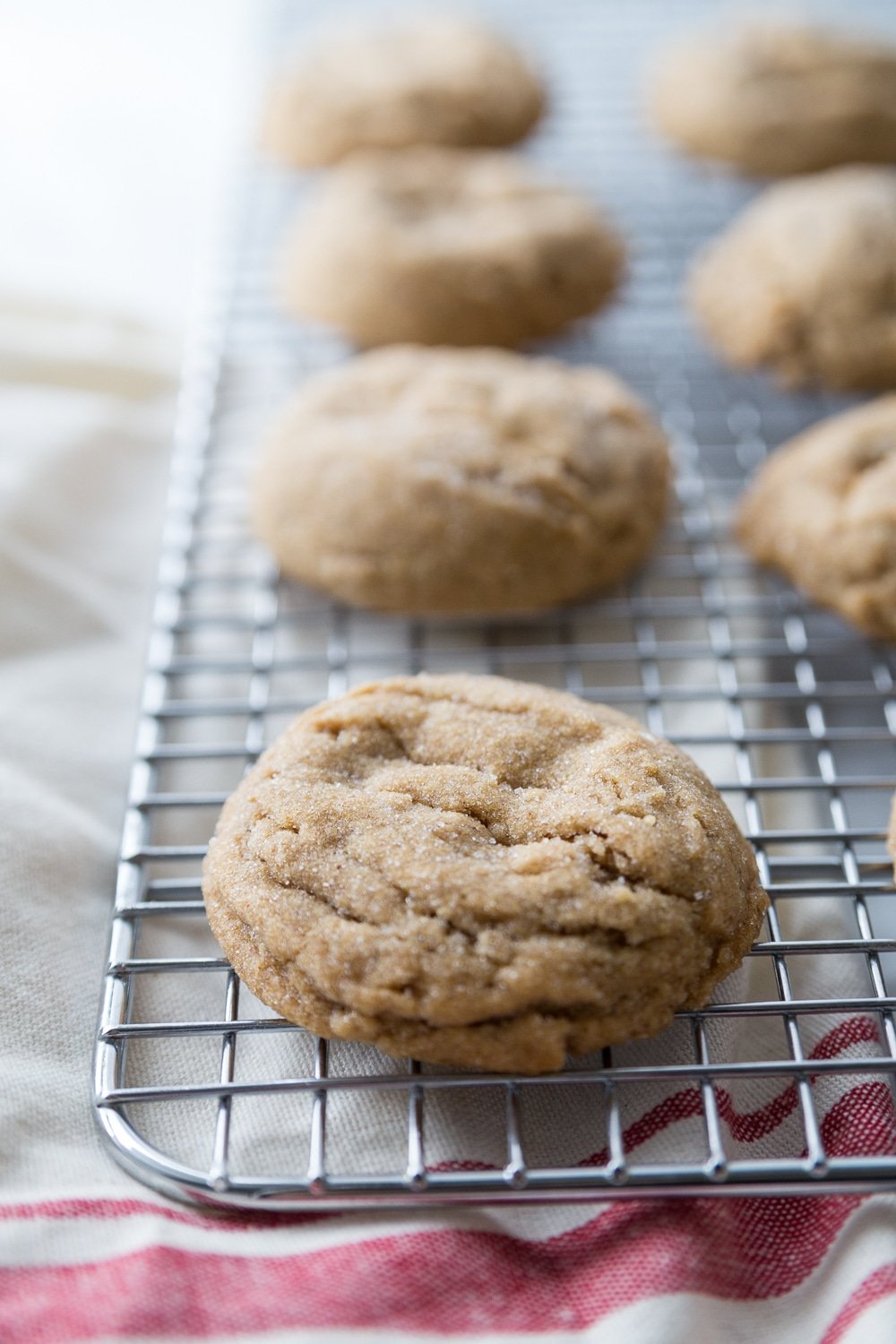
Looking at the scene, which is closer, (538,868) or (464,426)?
(538,868)

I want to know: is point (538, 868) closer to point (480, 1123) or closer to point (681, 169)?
point (480, 1123)

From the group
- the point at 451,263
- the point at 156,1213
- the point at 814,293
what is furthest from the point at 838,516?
the point at 156,1213

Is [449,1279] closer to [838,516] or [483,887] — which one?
[483,887]

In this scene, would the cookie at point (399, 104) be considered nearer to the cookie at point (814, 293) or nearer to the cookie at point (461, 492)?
the cookie at point (814, 293)

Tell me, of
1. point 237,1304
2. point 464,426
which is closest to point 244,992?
point 237,1304

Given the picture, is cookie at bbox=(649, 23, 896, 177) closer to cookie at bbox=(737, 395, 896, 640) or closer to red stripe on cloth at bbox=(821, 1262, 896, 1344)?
cookie at bbox=(737, 395, 896, 640)

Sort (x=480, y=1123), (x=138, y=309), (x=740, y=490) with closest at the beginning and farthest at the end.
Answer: (x=480, y=1123), (x=740, y=490), (x=138, y=309)
